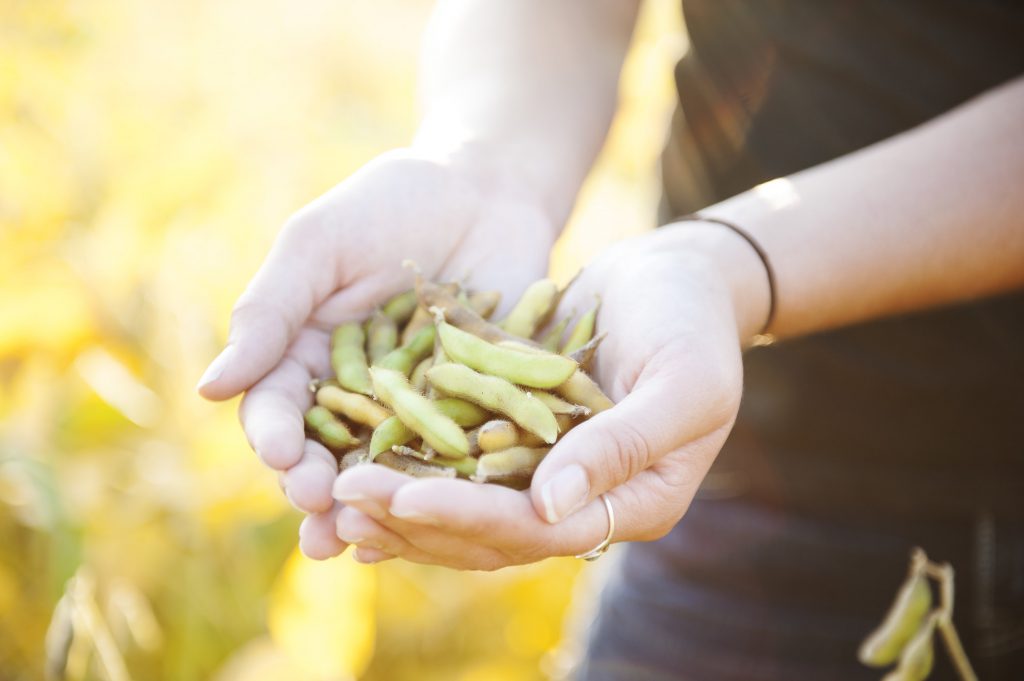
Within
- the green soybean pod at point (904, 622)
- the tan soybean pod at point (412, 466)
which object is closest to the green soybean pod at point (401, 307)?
the tan soybean pod at point (412, 466)

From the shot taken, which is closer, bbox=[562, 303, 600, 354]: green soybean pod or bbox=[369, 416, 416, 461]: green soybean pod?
bbox=[369, 416, 416, 461]: green soybean pod

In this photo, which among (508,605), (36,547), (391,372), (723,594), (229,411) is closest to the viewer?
(391,372)

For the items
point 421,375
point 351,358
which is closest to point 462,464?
point 421,375

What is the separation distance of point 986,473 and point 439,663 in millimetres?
2403

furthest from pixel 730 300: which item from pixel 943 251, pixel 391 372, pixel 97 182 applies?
pixel 97 182

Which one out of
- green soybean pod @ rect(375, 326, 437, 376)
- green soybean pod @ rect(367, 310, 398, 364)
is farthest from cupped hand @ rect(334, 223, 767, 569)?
green soybean pod @ rect(367, 310, 398, 364)

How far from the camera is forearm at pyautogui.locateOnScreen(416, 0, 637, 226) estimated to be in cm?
267

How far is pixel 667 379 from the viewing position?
163 centimetres

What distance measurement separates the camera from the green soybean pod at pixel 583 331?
7.05 feet

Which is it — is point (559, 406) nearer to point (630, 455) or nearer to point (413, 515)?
point (630, 455)

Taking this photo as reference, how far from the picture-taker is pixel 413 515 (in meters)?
1.41

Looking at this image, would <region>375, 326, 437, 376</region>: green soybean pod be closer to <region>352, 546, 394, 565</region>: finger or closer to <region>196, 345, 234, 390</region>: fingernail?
<region>196, 345, 234, 390</region>: fingernail

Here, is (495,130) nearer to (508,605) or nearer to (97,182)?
(508,605)

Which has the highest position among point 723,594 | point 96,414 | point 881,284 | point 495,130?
point 495,130
